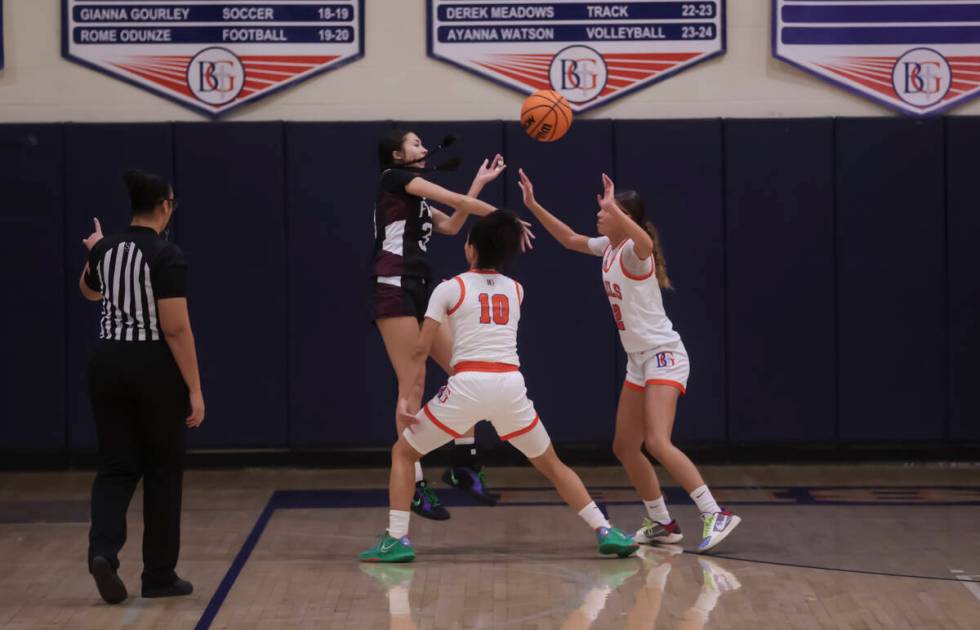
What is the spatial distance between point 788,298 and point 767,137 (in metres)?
1.07

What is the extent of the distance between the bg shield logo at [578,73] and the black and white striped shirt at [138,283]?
4322 mm

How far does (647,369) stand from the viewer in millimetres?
6617

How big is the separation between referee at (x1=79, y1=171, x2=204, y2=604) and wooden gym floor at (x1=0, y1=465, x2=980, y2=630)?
1.11 feet

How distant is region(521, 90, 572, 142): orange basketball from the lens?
7176mm

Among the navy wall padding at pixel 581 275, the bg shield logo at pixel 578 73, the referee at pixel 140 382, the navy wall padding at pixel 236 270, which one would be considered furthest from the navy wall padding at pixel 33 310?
the referee at pixel 140 382

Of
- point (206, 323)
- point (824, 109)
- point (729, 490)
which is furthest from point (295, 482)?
point (824, 109)

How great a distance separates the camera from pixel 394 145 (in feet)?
22.4

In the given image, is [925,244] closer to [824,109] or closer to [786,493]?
[824,109]

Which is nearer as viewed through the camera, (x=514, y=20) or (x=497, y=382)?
(x=497, y=382)

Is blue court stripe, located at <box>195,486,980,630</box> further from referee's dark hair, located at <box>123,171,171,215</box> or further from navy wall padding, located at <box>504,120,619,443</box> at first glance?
referee's dark hair, located at <box>123,171,171,215</box>

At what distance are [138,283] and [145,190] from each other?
15.4 inches

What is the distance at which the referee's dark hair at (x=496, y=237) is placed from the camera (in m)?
6.16

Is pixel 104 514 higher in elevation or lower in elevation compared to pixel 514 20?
lower

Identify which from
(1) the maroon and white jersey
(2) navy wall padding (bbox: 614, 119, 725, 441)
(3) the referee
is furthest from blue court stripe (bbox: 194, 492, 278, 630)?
(2) navy wall padding (bbox: 614, 119, 725, 441)
